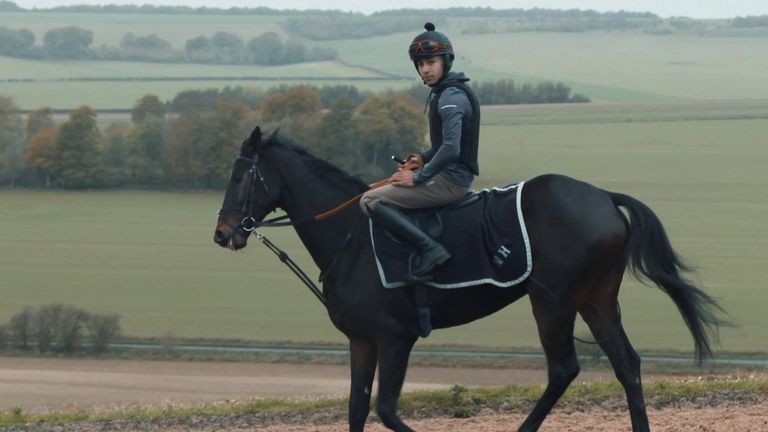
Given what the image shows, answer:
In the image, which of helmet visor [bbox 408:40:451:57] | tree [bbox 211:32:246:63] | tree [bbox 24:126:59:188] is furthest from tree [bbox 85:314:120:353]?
tree [bbox 211:32:246:63]

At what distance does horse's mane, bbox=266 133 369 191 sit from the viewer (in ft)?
29.8

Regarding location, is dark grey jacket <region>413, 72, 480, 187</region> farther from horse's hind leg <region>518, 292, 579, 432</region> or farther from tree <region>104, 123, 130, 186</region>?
tree <region>104, 123, 130, 186</region>

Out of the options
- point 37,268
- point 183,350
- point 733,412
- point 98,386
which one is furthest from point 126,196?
point 733,412

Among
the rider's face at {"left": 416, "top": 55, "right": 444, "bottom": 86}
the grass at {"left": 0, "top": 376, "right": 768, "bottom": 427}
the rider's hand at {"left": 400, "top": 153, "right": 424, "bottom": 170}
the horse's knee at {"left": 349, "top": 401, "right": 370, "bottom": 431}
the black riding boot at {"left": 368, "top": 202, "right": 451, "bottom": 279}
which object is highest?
the rider's face at {"left": 416, "top": 55, "right": 444, "bottom": 86}

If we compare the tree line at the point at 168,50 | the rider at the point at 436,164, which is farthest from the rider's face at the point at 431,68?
the tree line at the point at 168,50

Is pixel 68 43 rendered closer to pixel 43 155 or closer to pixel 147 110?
pixel 147 110

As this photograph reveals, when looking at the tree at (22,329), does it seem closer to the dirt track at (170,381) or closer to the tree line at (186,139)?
the dirt track at (170,381)

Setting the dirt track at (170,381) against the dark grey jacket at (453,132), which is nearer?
the dark grey jacket at (453,132)

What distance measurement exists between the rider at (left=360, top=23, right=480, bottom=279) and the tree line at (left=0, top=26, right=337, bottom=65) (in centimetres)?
13072

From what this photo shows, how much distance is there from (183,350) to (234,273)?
12.4 meters

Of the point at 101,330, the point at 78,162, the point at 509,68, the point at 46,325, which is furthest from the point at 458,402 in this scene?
the point at 509,68

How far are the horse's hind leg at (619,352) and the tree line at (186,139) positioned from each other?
36792 millimetres

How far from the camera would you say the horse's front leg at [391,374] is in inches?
335

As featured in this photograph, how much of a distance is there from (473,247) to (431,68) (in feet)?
4.07
